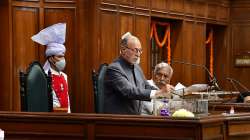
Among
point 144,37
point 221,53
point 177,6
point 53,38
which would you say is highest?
point 177,6

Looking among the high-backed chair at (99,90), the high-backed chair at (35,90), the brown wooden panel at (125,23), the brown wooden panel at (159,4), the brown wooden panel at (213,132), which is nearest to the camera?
the brown wooden panel at (213,132)

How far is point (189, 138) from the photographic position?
386 cm

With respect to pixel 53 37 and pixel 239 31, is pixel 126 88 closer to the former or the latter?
pixel 53 37

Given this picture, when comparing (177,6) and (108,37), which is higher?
(177,6)

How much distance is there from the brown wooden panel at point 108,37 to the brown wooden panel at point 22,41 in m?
1.13

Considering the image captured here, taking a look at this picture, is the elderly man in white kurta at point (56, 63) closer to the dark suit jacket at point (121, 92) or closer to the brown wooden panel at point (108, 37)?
the dark suit jacket at point (121, 92)

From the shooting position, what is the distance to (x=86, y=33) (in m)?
9.20

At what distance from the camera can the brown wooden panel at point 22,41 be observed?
336 inches

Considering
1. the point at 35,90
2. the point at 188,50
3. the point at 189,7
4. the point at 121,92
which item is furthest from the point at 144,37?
→ the point at 121,92

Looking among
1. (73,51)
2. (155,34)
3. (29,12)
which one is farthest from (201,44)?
(29,12)

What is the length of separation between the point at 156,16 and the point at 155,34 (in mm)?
424

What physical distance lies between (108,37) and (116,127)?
219 inches

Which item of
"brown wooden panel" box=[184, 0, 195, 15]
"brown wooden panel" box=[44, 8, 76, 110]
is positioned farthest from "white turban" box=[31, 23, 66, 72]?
"brown wooden panel" box=[184, 0, 195, 15]

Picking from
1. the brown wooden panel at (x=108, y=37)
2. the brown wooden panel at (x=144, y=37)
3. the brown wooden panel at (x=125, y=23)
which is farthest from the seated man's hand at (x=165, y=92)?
the brown wooden panel at (x=144, y=37)
